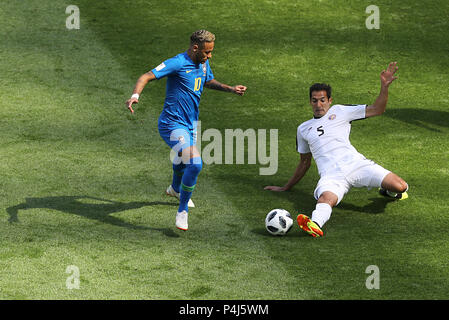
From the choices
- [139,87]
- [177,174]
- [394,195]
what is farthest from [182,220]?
[394,195]

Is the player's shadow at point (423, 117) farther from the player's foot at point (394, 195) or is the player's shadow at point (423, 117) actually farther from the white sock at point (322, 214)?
the white sock at point (322, 214)

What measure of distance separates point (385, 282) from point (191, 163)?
2.09 meters

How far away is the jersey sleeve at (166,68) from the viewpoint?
6.86 meters

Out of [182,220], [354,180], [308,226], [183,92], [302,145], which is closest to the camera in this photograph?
[308,226]

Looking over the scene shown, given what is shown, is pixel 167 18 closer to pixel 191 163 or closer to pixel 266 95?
pixel 266 95

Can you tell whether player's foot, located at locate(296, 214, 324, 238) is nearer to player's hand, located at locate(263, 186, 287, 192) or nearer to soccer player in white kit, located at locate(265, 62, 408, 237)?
soccer player in white kit, located at locate(265, 62, 408, 237)

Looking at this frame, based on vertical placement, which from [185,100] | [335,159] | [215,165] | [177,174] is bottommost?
[215,165]

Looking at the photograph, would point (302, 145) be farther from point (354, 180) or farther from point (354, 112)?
point (354, 180)

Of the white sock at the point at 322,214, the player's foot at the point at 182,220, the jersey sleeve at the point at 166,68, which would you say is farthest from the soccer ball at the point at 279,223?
the jersey sleeve at the point at 166,68

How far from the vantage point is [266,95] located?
10.7 metres

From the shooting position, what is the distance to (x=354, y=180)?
7258 mm

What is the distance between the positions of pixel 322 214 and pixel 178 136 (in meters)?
1.56

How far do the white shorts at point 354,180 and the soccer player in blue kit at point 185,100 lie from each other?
1259mm

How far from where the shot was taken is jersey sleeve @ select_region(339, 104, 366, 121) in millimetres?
7520
